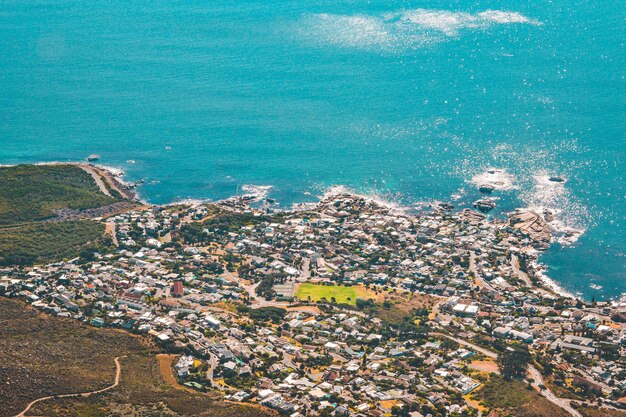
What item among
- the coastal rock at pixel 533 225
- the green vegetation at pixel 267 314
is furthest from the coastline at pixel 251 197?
the green vegetation at pixel 267 314

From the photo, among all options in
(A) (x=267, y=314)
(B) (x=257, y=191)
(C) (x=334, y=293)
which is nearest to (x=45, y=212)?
(B) (x=257, y=191)

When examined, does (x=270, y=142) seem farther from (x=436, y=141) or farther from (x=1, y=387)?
(x=1, y=387)

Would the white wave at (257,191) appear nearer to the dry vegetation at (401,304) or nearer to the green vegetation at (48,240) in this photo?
the green vegetation at (48,240)

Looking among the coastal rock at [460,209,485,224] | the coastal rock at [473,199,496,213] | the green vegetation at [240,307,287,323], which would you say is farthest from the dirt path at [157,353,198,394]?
the coastal rock at [473,199,496,213]

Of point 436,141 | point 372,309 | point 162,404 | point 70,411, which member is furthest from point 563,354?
point 436,141

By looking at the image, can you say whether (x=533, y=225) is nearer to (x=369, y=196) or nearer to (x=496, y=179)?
(x=496, y=179)
